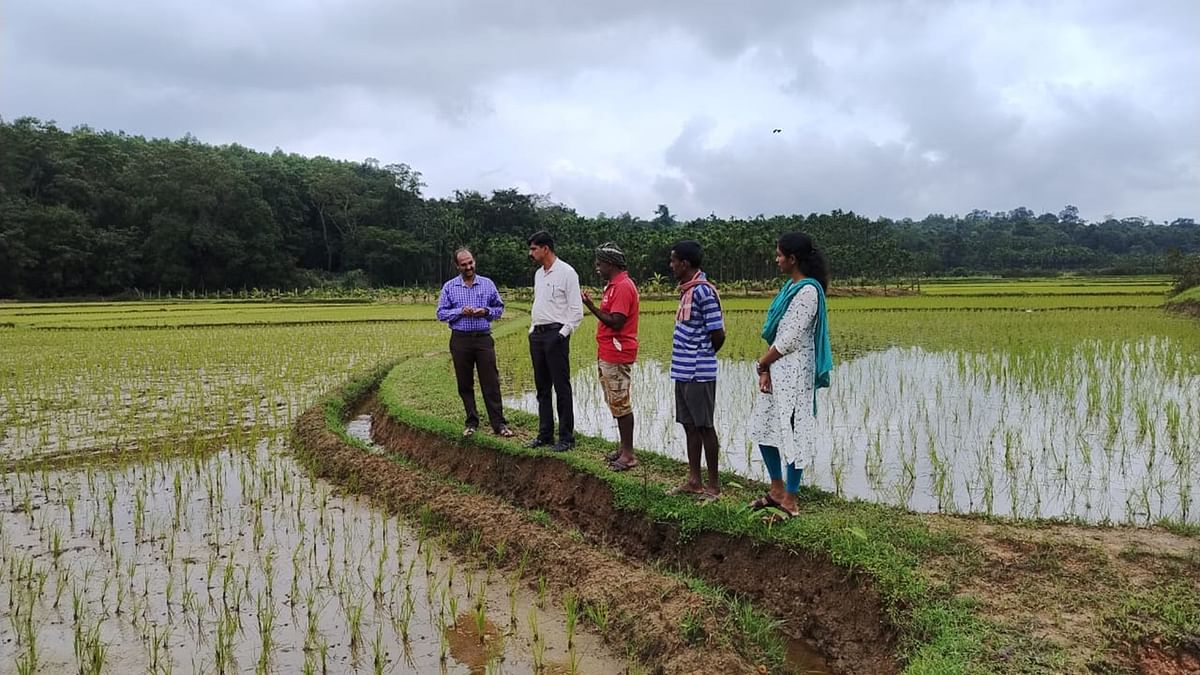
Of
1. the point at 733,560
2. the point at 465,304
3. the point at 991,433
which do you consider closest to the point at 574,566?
the point at 733,560

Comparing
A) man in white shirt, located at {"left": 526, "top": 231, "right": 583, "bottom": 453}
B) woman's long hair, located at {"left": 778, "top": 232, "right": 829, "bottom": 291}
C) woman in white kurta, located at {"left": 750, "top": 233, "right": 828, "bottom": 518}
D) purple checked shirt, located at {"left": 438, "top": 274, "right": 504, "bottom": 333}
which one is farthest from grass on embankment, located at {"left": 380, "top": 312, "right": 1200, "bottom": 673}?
purple checked shirt, located at {"left": 438, "top": 274, "right": 504, "bottom": 333}

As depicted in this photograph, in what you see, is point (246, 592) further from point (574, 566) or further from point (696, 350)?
point (696, 350)

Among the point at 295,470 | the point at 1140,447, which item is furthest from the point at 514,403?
Answer: the point at 1140,447

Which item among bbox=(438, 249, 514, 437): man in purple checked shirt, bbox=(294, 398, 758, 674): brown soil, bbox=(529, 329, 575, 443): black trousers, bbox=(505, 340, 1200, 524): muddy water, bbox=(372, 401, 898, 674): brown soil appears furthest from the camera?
bbox=(438, 249, 514, 437): man in purple checked shirt

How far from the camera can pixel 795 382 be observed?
3.86 metres

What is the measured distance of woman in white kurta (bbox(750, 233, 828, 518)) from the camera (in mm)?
3771

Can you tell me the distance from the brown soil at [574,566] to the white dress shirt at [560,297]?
1384 mm

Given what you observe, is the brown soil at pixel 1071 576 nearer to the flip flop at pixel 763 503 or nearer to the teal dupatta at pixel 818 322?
the flip flop at pixel 763 503

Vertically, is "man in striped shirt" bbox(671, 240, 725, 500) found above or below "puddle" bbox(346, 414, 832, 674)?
above

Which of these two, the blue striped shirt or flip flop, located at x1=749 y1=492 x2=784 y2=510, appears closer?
flip flop, located at x1=749 y1=492 x2=784 y2=510

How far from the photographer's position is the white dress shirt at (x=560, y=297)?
17.3ft

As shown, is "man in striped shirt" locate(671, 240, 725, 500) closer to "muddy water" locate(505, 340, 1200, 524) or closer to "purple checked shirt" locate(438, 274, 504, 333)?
"muddy water" locate(505, 340, 1200, 524)

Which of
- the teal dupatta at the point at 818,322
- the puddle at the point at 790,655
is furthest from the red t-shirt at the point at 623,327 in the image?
the puddle at the point at 790,655

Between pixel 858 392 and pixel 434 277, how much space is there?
47.7 metres
